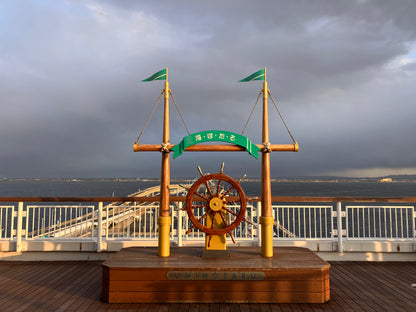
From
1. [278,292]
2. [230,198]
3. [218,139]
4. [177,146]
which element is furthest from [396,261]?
[177,146]

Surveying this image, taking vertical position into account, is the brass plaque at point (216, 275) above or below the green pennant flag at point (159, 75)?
below

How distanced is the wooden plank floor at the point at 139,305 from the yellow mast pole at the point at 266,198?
0.69 meters

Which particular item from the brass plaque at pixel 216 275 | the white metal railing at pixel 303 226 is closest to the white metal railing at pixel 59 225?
the brass plaque at pixel 216 275

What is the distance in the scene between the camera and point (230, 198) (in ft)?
11.8

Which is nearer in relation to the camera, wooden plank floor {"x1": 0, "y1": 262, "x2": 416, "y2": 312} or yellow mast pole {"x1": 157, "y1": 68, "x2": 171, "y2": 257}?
wooden plank floor {"x1": 0, "y1": 262, "x2": 416, "y2": 312}

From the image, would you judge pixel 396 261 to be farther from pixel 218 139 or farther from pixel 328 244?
pixel 218 139

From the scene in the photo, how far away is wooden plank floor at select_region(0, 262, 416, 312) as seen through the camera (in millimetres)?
2865

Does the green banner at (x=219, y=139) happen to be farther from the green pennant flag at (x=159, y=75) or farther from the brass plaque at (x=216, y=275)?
the brass plaque at (x=216, y=275)

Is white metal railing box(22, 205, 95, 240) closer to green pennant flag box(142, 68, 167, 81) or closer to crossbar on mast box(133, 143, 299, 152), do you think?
crossbar on mast box(133, 143, 299, 152)

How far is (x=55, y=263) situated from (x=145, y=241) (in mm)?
1468

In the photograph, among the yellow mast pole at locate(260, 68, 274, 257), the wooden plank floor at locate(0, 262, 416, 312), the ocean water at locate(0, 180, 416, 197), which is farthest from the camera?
the ocean water at locate(0, 180, 416, 197)

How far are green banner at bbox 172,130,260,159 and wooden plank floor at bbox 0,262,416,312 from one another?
1.74 meters

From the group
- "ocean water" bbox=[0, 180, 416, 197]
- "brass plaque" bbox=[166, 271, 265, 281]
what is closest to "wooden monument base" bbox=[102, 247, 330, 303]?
"brass plaque" bbox=[166, 271, 265, 281]

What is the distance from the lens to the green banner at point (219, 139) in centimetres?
343
